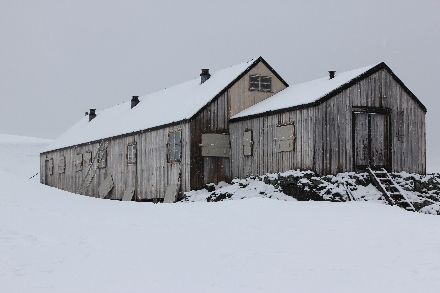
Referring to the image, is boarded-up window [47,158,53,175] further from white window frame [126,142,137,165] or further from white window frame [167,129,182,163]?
white window frame [167,129,182,163]

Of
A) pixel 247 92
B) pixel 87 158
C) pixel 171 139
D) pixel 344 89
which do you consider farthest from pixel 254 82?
pixel 87 158

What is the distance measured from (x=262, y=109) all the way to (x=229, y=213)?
8.93m

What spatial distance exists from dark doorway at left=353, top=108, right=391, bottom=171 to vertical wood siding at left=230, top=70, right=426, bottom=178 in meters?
0.28

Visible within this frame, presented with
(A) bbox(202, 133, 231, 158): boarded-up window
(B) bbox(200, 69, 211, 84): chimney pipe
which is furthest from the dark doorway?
(B) bbox(200, 69, 211, 84): chimney pipe

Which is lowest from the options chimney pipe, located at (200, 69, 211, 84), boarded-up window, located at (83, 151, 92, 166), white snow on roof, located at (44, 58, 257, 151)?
boarded-up window, located at (83, 151, 92, 166)

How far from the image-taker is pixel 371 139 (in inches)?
963

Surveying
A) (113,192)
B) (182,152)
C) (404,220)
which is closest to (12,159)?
(113,192)

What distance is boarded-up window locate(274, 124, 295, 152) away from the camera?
24.0m

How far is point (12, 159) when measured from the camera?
75250mm

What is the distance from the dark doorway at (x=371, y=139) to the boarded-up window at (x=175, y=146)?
8.17m

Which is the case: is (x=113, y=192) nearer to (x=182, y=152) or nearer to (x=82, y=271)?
(x=182, y=152)

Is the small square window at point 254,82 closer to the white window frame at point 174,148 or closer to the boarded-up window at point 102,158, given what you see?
the white window frame at point 174,148

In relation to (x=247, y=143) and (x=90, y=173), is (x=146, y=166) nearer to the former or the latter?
(x=247, y=143)

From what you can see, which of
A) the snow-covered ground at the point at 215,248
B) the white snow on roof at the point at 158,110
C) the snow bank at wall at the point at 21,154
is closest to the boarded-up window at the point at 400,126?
the snow-covered ground at the point at 215,248
